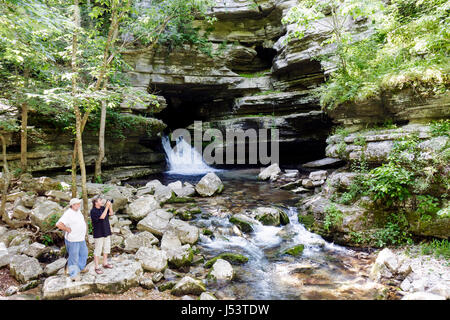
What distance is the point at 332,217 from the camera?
6156mm

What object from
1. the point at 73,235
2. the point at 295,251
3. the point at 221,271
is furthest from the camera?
the point at 295,251

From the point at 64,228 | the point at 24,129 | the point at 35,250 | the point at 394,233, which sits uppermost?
the point at 24,129

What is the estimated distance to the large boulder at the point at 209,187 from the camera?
9.96 m

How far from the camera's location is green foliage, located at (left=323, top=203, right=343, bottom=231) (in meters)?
6.00

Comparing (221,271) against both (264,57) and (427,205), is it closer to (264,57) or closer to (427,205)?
(427,205)

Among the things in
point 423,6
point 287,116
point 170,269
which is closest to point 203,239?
point 170,269

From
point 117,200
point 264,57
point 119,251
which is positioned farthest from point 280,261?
point 264,57

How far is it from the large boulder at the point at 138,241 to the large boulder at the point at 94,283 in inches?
35.0

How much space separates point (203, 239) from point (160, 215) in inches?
61.8

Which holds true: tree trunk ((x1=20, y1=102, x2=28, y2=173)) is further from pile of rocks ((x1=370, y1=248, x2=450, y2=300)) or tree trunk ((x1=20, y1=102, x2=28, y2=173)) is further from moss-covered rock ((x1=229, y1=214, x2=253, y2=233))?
pile of rocks ((x1=370, y1=248, x2=450, y2=300))

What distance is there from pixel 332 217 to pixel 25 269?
6.91 meters

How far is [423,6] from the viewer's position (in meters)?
7.39
